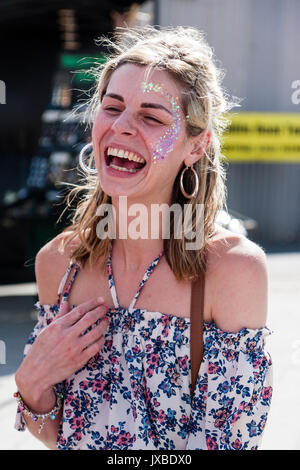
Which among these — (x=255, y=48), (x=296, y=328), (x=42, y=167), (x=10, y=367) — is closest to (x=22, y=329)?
(x=10, y=367)

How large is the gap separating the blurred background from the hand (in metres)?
0.69

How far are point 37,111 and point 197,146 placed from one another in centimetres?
749

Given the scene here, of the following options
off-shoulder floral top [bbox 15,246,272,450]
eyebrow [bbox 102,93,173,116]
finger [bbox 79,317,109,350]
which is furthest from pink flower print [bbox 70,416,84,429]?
eyebrow [bbox 102,93,173,116]

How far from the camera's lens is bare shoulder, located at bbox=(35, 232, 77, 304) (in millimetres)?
1717

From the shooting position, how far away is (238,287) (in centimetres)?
146

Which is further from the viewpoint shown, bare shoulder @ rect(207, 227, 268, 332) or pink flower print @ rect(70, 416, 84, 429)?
pink flower print @ rect(70, 416, 84, 429)

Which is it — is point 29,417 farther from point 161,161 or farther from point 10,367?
point 10,367

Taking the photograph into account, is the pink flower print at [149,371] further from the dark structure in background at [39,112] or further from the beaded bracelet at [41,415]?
the dark structure in background at [39,112]

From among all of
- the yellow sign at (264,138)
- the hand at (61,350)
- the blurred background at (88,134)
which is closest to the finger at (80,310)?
the hand at (61,350)

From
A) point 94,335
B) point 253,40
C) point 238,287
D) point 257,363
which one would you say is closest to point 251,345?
point 257,363

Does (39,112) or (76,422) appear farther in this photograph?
(39,112)

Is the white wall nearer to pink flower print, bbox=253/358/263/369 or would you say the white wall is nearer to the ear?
the ear

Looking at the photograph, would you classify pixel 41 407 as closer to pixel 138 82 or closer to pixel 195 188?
pixel 195 188

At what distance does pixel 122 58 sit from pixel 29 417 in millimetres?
1077
